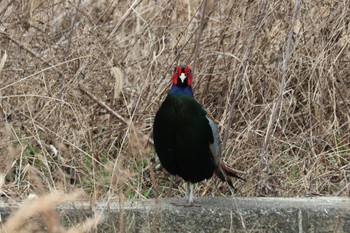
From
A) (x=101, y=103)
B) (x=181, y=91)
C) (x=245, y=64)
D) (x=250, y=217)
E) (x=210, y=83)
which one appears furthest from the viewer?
(x=210, y=83)

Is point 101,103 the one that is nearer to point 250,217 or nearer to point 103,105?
point 103,105

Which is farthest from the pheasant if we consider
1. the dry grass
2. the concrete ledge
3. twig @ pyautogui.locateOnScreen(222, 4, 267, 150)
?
the dry grass

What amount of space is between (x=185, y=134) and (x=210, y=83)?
3.75ft

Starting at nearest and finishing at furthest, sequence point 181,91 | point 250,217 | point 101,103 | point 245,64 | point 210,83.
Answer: point 250,217
point 181,91
point 245,64
point 101,103
point 210,83

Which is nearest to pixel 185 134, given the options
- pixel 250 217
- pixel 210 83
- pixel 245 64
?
pixel 250 217

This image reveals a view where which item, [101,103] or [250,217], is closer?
[250,217]

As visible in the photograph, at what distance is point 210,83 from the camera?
462cm

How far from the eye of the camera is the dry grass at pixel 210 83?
4.29m

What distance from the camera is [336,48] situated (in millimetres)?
4738

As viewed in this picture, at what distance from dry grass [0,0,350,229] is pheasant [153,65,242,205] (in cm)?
55

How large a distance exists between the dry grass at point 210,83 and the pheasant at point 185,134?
1.81 feet

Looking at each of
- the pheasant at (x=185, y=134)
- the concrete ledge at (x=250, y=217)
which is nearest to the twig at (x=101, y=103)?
the pheasant at (x=185, y=134)

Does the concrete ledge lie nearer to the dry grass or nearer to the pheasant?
the pheasant

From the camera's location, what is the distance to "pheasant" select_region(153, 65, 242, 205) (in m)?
3.49
